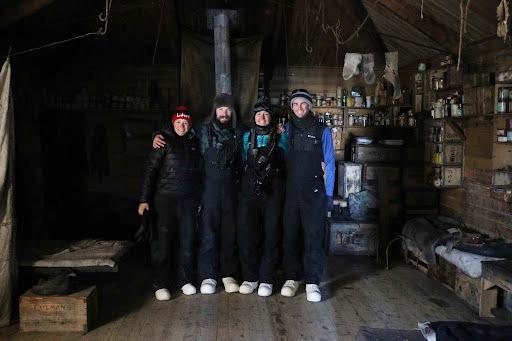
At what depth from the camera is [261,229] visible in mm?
4594

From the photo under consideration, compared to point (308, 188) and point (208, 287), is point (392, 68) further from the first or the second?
point (208, 287)

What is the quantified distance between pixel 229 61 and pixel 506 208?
134 inches

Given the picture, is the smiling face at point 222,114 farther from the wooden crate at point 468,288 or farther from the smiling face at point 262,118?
the wooden crate at point 468,288

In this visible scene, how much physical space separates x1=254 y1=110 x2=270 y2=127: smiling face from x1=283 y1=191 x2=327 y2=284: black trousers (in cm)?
69

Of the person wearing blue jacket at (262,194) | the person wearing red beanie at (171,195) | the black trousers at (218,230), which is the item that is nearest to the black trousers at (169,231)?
the person wearing red beanie at (171,195)

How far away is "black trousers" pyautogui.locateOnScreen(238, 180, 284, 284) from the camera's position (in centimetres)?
446

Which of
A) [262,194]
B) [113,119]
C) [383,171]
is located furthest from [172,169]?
[113,119]

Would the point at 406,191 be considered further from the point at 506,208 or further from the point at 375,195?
the point at 506,208

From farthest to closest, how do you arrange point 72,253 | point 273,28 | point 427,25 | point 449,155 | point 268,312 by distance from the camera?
point 273,28, point 449,155, point 427,25, point 72,253, point 268,312

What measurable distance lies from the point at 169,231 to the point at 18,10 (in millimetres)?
2402

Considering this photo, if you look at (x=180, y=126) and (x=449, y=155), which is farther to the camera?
(x=449, y=155)

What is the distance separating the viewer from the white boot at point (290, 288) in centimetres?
454

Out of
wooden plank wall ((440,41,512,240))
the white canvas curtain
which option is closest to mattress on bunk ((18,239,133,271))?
the white canvas curtain

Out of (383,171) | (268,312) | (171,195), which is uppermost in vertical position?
(383,171)
